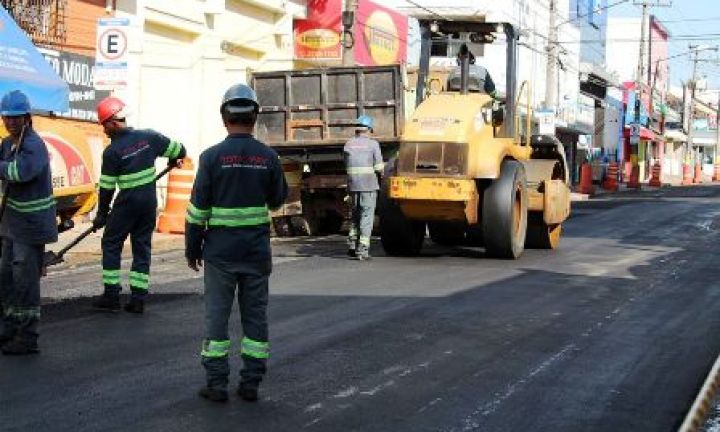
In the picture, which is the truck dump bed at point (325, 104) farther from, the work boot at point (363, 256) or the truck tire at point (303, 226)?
the work boot at point (363, 256)

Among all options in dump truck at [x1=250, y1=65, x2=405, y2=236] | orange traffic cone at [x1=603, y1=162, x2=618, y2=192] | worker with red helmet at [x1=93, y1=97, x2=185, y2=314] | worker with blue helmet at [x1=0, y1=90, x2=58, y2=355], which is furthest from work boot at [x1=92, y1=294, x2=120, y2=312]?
orange traffic cone at [x1=603, y1=162, x2=618, y2=192]

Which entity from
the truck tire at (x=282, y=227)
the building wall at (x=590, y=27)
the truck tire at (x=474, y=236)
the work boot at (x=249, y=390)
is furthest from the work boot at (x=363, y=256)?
the building wall at (x=590, y=27)

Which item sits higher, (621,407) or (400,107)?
(400,107)

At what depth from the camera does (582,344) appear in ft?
27.0

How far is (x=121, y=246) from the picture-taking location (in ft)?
30.6

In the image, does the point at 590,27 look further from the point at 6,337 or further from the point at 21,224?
the point at 6,337

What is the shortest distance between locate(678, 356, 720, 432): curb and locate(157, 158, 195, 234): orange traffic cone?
11539 mm

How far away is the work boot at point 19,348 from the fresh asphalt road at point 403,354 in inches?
5.7

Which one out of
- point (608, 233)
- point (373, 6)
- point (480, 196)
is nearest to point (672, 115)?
point (373, 6)

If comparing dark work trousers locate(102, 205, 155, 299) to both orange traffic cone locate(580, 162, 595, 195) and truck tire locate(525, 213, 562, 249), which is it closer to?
truck tire locate(525, 213, 562, 249)

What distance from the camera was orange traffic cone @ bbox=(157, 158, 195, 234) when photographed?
692 inches

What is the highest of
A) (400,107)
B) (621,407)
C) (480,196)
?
(400,107)

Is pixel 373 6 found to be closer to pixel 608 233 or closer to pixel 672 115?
pixel 608 233

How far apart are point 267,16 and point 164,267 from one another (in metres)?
15.8
